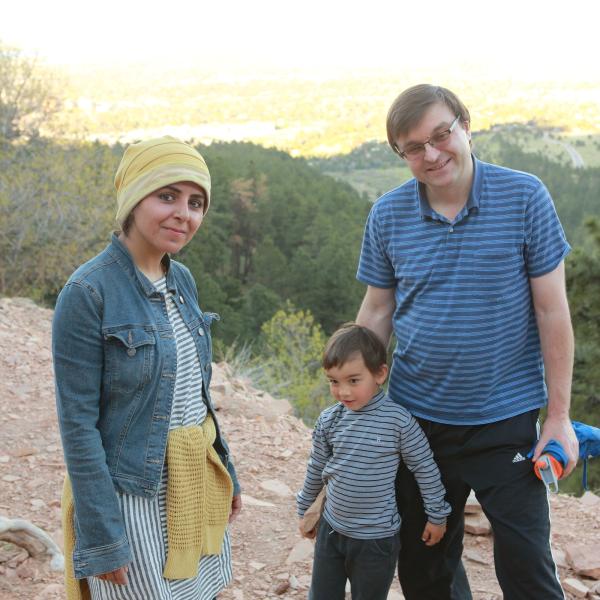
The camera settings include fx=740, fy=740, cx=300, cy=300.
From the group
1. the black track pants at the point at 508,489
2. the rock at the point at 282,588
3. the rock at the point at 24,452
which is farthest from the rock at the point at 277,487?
the black track pants at the point at 508,489

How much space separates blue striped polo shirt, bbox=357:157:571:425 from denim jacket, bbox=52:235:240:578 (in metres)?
0.75

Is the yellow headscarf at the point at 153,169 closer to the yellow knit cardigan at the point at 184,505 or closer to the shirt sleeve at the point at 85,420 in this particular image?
the shirt sleeve at the point at 85,420

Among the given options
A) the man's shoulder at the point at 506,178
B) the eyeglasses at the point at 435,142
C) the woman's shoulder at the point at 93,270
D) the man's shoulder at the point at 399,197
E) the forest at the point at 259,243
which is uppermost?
the eyeglasses at the point at 435,142

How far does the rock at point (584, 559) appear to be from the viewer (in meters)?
3.16

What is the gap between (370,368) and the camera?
2.19 meters

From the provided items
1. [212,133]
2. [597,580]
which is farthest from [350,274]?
[212,133]

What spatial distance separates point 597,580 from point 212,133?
96645 millimetres

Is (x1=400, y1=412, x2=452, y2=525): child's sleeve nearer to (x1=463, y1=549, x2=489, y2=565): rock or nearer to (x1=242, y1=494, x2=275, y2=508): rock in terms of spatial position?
(x1=463, y1=549, x2=489, y2=565): rock

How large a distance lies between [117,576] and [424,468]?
92 cm

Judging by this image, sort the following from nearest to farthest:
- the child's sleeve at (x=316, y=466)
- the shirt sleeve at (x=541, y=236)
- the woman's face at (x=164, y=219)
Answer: the woman's face at (x=164, y=219)
the shirt sleeve at (x=541, y=236)
the child's sleeve at (x=316, y=466)

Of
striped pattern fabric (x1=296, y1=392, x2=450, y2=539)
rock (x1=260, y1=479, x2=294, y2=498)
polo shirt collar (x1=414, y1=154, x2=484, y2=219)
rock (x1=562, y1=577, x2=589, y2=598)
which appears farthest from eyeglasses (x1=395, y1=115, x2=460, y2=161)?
rock (x1=260, y1=479, x2=294, y2=498)

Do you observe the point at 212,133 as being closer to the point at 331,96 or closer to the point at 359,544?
the point at 331,96

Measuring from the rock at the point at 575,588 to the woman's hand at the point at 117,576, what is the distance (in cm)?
205

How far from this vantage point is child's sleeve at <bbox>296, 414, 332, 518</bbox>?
230 cm
